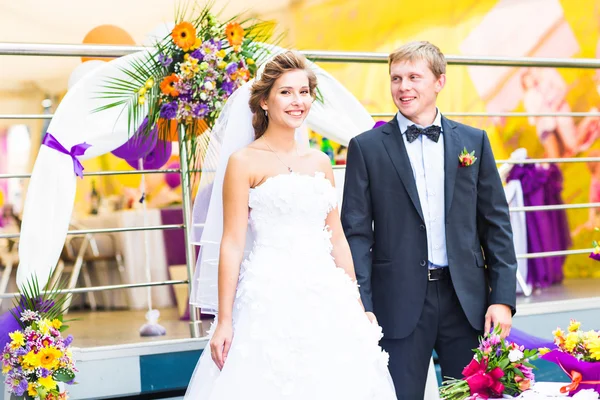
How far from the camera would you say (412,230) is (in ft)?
8.78

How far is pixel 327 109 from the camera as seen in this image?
4121 millimetres

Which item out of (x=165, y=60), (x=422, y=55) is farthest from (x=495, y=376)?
(x=165, y=60)

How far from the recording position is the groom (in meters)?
2.66

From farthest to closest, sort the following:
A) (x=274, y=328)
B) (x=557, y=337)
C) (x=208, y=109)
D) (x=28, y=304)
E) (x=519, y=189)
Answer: (x=519, y=189) → (x=208, y=109) → (x=28, y=304) → (x=274, y=328) → (x=557, y=337)

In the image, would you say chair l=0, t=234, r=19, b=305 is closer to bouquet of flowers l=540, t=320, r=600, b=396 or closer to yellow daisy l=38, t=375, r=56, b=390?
yellow daisy l=38, t=375, r=56, b=390

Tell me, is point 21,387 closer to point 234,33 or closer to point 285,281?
point 285,281

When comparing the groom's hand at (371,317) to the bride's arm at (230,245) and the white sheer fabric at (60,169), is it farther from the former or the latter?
the white sheer fabric at (60,169)

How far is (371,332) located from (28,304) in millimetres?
1470

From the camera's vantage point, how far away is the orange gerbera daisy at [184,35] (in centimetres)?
354

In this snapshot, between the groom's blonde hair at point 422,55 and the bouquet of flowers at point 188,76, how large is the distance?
107cm

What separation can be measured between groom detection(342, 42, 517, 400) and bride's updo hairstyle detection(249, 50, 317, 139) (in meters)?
0.32

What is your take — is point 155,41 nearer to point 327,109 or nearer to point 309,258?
point 327,109

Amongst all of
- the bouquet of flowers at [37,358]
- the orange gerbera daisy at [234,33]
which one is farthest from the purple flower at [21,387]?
the orange gerbera daisy at [234,33]

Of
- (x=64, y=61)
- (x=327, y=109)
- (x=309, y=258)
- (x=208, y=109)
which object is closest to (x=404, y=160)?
(x=309, y=258)
